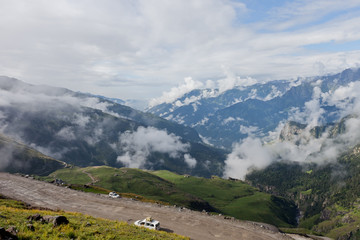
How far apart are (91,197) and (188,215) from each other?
109 feet

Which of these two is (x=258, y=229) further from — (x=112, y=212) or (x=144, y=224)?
(x=112, y=212)

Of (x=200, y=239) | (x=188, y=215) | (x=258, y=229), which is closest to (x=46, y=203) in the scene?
Result: (x=188, y=215)

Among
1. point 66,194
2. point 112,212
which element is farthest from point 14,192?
point 112,212

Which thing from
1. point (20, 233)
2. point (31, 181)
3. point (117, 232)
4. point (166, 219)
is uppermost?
point (20, 233)

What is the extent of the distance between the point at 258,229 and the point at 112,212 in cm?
3730

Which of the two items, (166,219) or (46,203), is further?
(46,203)

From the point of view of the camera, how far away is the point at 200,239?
49562 mm

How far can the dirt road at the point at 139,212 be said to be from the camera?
54.9 meters

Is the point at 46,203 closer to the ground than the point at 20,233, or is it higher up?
closer to the ground

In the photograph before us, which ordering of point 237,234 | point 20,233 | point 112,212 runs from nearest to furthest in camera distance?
point 20,233 < point 237,234 < point 112,212

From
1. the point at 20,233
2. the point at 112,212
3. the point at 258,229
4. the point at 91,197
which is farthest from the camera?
the point at 91,197

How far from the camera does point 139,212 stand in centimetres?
6550

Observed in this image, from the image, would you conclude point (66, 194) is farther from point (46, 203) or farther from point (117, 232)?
point (117, 232)

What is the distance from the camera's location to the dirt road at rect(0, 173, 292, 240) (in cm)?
5488
